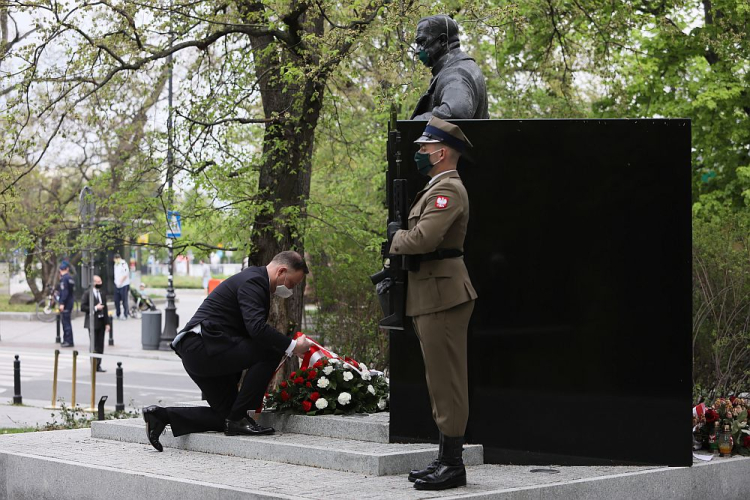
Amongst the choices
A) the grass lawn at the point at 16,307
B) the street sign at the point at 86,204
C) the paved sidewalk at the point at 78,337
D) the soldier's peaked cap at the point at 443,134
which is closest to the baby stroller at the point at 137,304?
the paved sidewalk at the point at 78,337

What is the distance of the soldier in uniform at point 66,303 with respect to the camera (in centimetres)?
2686

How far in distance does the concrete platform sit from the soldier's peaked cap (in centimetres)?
203

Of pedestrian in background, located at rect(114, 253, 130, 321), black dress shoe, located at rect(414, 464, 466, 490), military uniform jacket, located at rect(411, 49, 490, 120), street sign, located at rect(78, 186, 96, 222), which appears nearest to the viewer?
black dress shoe, located at rect(414, 464, 466, 490)

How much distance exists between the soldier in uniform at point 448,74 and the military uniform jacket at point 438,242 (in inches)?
42.0

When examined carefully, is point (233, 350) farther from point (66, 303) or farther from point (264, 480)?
point (66, 303)

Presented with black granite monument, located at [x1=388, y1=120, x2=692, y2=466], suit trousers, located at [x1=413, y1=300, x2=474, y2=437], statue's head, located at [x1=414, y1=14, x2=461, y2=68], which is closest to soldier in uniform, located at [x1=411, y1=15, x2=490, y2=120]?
statue's head, located at [x1=414, y1=14, x2=461, y2=68]

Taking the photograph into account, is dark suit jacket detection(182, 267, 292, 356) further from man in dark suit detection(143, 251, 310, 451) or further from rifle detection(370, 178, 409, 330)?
rifle detection(370, 178, 409, 330)

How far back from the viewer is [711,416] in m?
8.10

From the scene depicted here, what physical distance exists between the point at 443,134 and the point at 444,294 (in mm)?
947

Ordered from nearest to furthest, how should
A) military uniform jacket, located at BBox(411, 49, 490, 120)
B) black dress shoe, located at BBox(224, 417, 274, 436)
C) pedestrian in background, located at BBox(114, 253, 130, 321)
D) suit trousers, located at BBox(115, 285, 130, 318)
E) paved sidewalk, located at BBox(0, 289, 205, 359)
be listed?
1. military uniform jacket, located at BBox(411, 49, 490, 120)
2. black dress shoe, located at BBox(224, 417, 274, 436)
3. paved sidewalk, located at BBox(0, 289, 205, 359)
4. pedestrian in background, located at BBox(114, 253, 130, 321)
5. suit trousers, located at BBox(115, 285, 130, 318)

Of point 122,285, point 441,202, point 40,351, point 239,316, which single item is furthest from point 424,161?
point 122,285

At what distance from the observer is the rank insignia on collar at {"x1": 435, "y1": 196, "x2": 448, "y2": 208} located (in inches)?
255

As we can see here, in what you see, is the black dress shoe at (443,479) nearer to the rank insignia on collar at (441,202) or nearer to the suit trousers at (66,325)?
the rank insignia on collar at (441,202)

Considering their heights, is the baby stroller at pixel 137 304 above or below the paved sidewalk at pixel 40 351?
above
